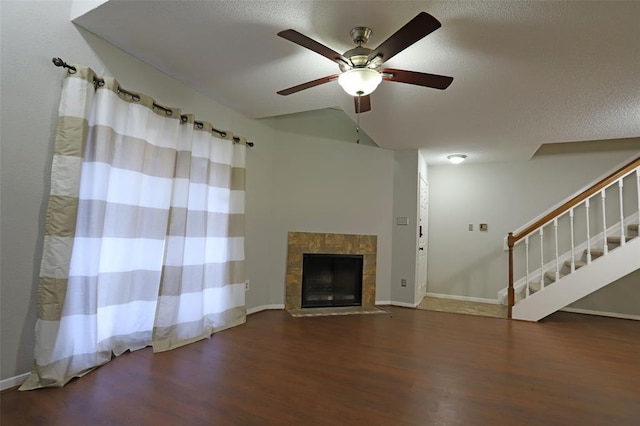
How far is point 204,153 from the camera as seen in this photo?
2898 mm

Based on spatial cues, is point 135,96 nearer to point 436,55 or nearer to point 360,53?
point 360,53

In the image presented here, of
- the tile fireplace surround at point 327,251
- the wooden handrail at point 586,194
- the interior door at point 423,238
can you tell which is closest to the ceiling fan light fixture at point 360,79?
the tile fireplace surround at point 327,251

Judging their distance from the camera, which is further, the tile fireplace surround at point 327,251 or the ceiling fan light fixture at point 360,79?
the tile fireplace surround at point 327,251

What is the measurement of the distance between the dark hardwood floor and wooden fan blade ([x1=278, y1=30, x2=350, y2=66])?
2041 mm

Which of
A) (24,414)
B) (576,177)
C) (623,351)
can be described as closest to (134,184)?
(24,414)

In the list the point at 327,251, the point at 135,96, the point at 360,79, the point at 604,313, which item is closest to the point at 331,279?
the point at 327,251

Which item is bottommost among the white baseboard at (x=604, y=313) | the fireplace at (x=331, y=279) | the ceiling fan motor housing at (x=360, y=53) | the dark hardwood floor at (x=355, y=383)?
the dark hardwood floor at (x=355, y=383)

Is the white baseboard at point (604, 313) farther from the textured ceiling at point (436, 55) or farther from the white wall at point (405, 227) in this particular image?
the textured ceiling at point (436, 55)

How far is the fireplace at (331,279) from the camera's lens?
13.9ft

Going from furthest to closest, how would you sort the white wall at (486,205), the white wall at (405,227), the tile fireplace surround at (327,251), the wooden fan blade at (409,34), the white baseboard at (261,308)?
the white wall at (486,205) → the white wall at (405,227) → the tile fireplace surround at (327,251) → the white baseboard at (261,308) → the wooden fan blade at (409,34)

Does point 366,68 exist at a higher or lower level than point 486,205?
higher

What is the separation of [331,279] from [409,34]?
3.43 metres

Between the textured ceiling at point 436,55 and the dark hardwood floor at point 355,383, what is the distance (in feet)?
7.35

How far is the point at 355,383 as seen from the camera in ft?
6.79
